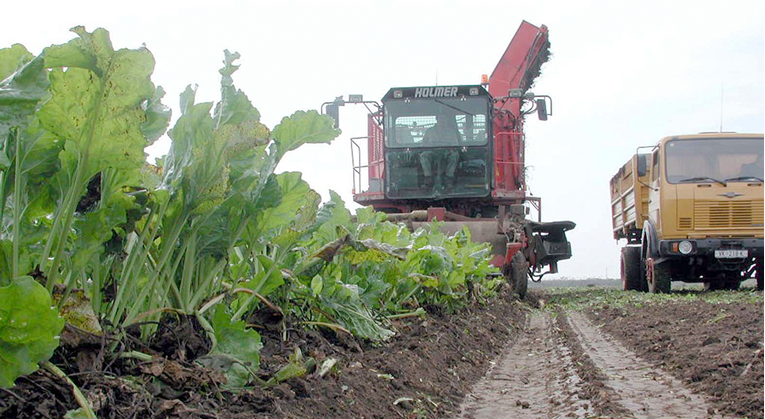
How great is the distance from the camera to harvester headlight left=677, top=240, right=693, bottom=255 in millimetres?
9367

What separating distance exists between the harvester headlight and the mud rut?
388 cm

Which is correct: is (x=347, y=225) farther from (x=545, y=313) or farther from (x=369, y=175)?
(x=369, y=175)

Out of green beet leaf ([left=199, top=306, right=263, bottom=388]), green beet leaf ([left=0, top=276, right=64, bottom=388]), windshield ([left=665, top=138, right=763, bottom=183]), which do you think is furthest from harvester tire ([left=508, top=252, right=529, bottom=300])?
green beet leaf ([left=0, top=276, right=64, bottom=388])

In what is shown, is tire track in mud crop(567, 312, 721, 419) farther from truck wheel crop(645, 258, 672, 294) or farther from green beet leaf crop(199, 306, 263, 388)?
truck wheel crop(645, 258, 672, 294)

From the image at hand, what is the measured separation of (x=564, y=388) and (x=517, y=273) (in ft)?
20.8

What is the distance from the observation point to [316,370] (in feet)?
9.32

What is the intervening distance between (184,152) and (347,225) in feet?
5.85

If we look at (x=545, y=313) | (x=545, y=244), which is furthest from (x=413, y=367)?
(x=545, y=244)

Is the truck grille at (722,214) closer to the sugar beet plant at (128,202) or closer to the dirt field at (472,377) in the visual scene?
the dirt field at (472,377)

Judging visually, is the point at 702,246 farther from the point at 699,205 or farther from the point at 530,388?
the point at 530,388

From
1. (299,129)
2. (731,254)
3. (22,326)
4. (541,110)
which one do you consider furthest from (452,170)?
(22,326)


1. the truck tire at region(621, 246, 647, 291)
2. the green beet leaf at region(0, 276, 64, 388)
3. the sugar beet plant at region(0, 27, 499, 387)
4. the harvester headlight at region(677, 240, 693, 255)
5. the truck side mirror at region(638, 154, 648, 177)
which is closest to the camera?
the green beet leaf at region(0, 276, 64, 388)

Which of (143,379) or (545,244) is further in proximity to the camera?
(545,244)

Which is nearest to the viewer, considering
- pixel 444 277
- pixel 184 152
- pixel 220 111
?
pixel 184 152
